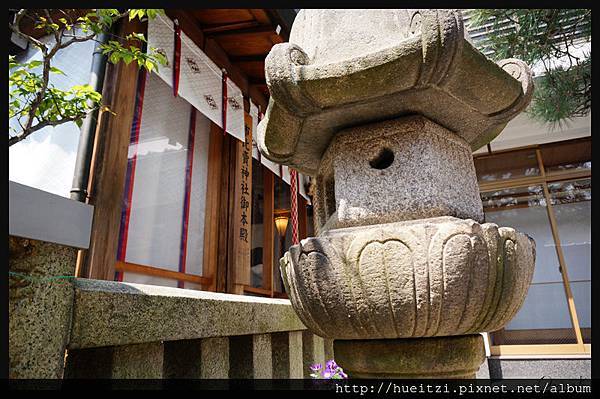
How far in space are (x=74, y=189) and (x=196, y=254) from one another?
6.27ft

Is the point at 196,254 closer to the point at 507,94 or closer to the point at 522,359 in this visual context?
the point at 507,94

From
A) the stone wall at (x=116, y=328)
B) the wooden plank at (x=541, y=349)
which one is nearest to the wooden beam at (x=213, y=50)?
the stone wall at (x=116, y=328)

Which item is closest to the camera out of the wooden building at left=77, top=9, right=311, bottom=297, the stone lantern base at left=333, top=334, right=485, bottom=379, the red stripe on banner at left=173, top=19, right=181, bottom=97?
the stone lantern base at left=333, top=334, right=485, bottom=379

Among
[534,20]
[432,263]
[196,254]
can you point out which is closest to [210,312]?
[432,263]

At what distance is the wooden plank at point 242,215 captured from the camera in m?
4.91

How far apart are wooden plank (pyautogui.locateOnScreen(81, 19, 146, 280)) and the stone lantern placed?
6.77 ft

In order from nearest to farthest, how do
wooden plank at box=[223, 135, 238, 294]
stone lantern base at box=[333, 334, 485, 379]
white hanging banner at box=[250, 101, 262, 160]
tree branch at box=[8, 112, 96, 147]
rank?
tree branch at box=[8, 112, 96, 147] < stone lantern base at box=[333, 334, 485, 379] < wooden plank at box=[223, 135, 238, 294] < white hanging banner at box=[250, 101, 262, 160]

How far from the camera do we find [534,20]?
140 inches

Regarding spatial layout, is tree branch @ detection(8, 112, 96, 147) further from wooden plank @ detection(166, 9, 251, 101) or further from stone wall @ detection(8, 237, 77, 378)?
wooden plank @ detection(166, 9, 251, 101)

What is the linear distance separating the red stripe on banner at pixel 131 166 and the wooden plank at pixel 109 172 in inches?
14.1

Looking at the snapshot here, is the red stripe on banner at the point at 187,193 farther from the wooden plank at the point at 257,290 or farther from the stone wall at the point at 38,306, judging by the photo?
the stone wall at the point at 38,306

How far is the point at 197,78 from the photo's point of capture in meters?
4.42

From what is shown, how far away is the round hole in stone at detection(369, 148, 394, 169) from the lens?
1649 millimetres

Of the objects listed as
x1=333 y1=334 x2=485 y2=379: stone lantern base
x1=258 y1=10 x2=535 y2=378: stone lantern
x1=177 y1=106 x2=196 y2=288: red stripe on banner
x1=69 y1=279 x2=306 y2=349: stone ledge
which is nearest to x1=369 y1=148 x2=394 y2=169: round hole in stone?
x1=258 y1=10 x2=535 y2=378: stone lantern
